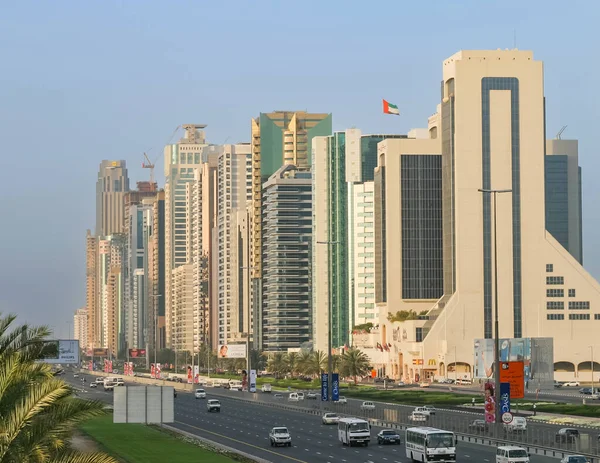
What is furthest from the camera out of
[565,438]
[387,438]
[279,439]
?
[387,438]

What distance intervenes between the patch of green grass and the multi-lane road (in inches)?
106

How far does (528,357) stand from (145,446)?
9910 centimetres

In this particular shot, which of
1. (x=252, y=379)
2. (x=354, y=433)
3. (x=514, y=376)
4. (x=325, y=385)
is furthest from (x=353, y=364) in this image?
(x=354, y=433)

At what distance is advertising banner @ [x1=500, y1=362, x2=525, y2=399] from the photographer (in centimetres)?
8038

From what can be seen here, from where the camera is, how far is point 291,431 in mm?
90062

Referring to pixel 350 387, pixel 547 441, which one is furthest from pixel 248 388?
pixel 547 441

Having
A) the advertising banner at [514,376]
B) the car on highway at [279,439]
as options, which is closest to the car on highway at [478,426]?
the advertising banner at [514,376]

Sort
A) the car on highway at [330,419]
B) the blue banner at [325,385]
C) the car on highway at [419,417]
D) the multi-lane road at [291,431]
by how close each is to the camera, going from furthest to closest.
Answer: the blue banner at [325,385] → the car on highway at [330,419] → the car on highway at [419,417] → the multi-lane road at [291,431]

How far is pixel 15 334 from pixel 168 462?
32078 mm

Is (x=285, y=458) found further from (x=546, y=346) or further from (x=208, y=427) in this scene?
(x=546, y=346)

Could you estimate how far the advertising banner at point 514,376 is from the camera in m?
80.4

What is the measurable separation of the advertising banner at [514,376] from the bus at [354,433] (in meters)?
10.7

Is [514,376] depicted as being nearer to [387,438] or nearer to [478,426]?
[478,426]

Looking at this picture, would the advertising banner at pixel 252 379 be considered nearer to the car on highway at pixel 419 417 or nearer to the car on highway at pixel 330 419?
the car on highway at pixel 330 419
